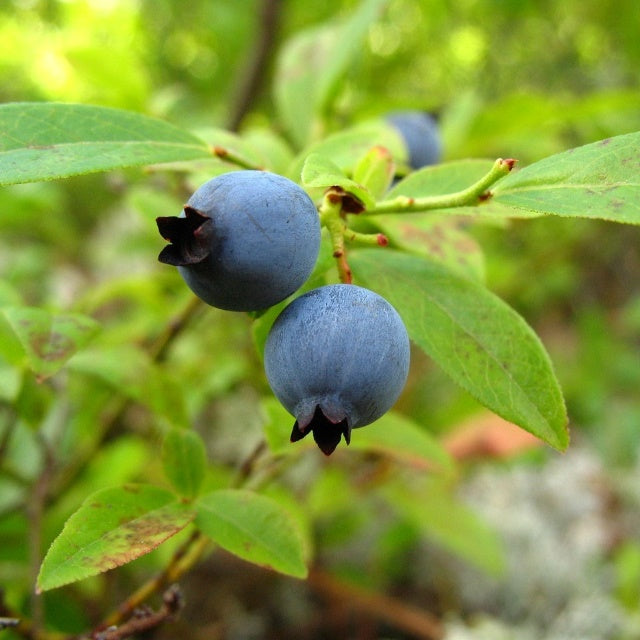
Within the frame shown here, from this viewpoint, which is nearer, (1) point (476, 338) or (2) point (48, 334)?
(1) point (476, 338)

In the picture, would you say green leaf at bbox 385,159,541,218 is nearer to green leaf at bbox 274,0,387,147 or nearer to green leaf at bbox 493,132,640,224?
green leaf at bbox 493,132,640,224

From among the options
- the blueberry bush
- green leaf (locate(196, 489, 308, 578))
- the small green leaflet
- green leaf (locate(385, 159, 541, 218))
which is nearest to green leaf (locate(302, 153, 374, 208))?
the blueberry bush

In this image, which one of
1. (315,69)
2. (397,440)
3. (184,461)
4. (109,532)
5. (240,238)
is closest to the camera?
(240,238)

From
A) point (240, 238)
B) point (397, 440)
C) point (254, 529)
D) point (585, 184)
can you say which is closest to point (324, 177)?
point (240, 238)

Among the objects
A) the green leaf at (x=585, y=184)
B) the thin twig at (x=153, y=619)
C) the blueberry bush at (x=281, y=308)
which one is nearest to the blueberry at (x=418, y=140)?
the blueberry bush at (x=281, y=308)

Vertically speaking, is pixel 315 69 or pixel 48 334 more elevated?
pixel 315 69

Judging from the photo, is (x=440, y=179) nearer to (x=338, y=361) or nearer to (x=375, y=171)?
(x=375, y=171)
